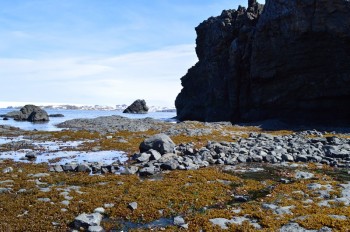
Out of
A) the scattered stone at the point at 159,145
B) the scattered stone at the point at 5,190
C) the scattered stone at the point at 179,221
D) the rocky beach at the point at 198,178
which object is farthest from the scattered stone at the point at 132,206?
the scattered stone at the point at 159,145

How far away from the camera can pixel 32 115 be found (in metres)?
120

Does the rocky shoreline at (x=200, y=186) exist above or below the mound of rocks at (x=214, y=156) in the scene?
below

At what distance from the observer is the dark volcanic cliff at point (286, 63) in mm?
65062

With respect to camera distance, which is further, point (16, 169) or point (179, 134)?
point (179, 134)

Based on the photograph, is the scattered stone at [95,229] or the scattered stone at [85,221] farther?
the scattered stone at [85,221]

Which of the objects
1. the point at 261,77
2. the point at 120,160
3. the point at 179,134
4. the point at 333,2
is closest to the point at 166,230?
the point at 120,160

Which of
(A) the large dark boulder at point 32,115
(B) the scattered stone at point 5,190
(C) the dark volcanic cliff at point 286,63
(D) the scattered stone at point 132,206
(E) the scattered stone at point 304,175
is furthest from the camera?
(A) the large dark boulder at point 32,115

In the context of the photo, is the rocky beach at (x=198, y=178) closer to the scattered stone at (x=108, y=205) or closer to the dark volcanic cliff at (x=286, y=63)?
the scattered stone at (x=108, y=205)

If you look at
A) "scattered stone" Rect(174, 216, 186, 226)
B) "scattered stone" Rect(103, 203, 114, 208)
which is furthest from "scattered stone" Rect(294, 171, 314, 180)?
"scattered stone" Rect(103, 203, 114, 208)

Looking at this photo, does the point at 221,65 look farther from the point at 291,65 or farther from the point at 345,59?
the point at 345,59

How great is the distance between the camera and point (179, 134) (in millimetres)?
47688

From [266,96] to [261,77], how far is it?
4.72m

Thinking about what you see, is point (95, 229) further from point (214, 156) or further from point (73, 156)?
point (73, 156)

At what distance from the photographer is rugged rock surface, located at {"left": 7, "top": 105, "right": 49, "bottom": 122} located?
385ft
